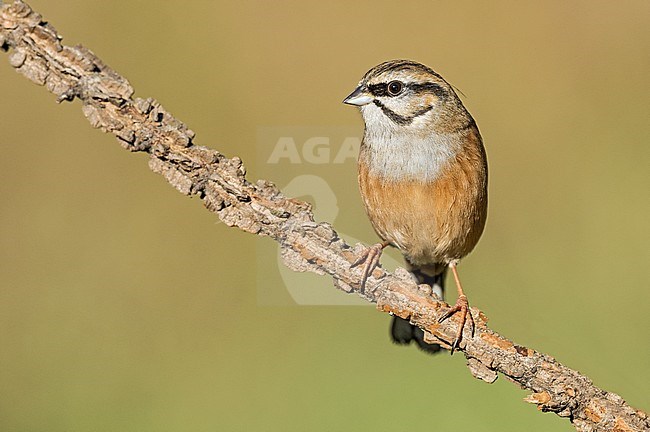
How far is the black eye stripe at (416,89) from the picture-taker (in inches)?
122

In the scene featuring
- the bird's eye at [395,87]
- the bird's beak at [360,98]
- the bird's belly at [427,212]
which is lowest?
the bird's belly at [427,212]

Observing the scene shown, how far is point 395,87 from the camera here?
310cm

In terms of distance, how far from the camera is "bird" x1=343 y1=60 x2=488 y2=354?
3.12 meters

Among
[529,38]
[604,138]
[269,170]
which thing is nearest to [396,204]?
[269,170]

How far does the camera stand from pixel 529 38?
6734mm

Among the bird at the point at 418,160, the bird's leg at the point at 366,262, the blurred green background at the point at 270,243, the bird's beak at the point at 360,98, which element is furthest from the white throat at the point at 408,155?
the blurred green background at the point at 270,243

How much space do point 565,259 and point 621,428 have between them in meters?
3.16

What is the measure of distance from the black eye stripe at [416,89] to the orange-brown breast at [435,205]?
0.78 ft

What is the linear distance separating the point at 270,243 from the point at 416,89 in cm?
208

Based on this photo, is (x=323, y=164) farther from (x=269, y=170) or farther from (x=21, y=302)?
(x=21, y=302)

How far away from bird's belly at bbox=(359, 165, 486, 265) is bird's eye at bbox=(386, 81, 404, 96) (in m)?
0.33

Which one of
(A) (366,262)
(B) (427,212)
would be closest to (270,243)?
(B) (427,212)

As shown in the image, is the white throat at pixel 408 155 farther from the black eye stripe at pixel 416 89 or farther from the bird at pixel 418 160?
the black eye stripe at pixel 416 89

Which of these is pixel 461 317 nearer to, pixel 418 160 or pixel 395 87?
pixel 418 160
